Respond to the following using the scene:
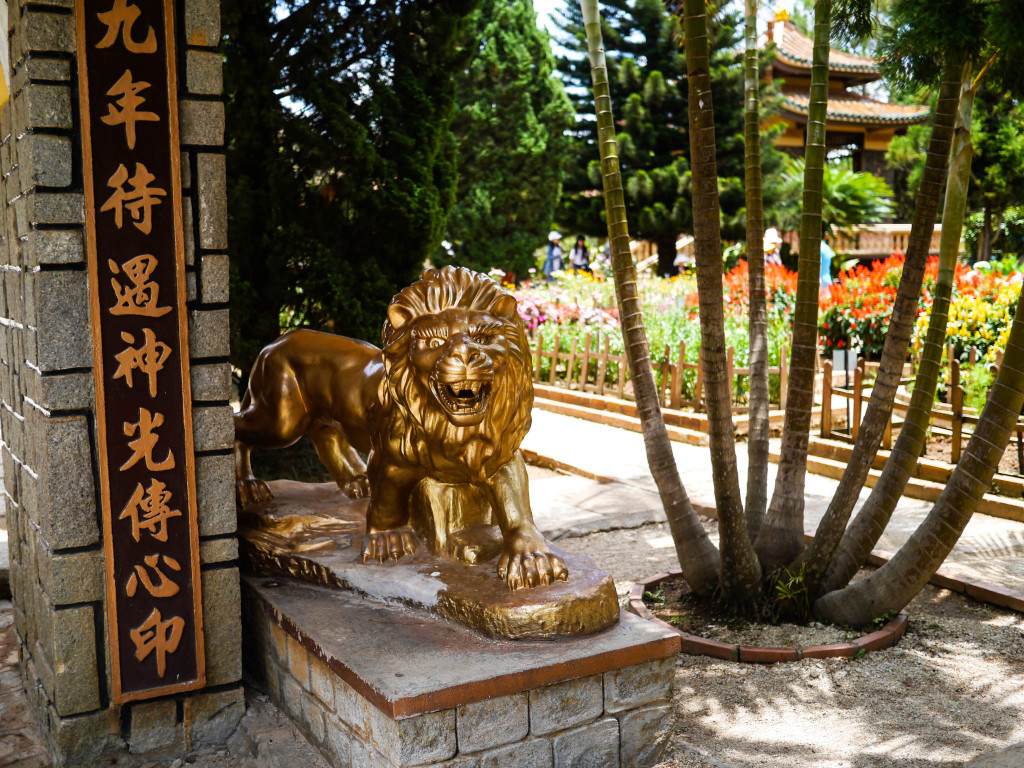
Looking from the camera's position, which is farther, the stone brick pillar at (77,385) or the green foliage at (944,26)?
the green foliage at (944,26)

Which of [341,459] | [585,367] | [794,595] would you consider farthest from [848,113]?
[341,459]

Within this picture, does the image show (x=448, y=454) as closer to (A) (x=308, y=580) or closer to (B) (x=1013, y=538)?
(A) (x=308, y=580)

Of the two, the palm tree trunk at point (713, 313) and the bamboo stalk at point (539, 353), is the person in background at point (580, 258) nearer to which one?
the bamboo stalk at point (539, 353)

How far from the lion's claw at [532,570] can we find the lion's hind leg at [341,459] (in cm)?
117

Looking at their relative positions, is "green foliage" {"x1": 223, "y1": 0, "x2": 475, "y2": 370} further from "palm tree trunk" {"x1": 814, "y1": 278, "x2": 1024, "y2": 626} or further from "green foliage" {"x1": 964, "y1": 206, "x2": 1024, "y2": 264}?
"green foliage" {"x1": 964, "y1": 206, "x2": 1024, "y2": 264}

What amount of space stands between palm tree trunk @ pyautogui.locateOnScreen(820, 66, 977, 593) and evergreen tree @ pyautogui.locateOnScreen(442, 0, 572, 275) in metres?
14.1

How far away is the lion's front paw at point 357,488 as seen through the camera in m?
3.90

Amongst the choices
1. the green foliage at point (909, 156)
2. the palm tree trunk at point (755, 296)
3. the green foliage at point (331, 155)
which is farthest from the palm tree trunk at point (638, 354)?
the green foliage at point (909, 156)

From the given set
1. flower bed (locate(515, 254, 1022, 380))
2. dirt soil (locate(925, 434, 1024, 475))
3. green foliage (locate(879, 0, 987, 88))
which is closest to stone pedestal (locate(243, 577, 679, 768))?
green foliage (locate(879, 0, 987, 88))

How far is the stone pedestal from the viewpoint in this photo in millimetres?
2486

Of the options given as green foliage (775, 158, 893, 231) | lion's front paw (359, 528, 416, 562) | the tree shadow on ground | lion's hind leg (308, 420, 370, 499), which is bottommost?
the tree shadow on ground

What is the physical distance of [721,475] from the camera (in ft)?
13.1

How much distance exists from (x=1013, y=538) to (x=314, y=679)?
4.26 m

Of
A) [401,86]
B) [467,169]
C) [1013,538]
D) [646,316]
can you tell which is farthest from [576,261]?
[1013,538]
